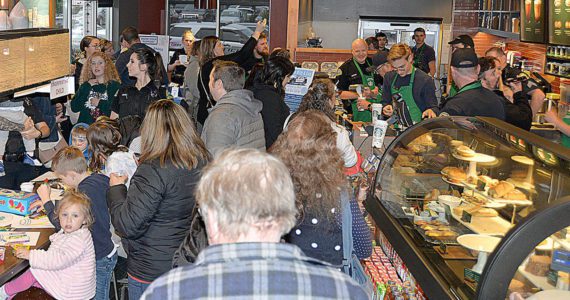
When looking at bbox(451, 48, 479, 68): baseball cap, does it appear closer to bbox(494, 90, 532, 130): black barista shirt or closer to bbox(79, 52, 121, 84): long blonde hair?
bbox(494, 90, 532, 130): black barista shirt

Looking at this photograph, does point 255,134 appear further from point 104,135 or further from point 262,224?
point 262,224

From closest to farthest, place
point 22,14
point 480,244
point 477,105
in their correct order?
point 480,244 < point 22,14 < point 477,105

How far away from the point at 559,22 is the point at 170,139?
22.6 ft

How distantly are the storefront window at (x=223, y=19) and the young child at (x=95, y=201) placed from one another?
11.1 m

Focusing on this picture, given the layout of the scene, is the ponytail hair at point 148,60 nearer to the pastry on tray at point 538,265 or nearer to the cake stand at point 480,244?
the cake stand at point 480,244

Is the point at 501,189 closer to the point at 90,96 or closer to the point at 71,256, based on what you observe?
the point at 71,256

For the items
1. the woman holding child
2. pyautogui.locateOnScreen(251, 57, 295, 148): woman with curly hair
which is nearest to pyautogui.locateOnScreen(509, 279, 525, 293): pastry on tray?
the woman holding child

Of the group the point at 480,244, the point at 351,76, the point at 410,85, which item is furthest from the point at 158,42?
the point at 480,244

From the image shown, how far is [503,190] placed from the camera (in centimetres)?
388

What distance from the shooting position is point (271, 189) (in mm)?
2107

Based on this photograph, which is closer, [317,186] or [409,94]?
[317,186]

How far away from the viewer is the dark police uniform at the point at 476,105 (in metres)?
5.76

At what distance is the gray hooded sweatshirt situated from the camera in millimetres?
5617

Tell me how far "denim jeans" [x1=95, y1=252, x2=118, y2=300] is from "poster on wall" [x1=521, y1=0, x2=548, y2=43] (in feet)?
23.1
